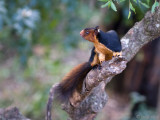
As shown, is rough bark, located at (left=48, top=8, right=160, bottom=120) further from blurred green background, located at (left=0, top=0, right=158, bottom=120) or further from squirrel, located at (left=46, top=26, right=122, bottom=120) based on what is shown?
blurred green background, located at (left=0, top=0, right=158, bottom=120)

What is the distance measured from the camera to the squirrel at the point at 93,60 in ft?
5.77

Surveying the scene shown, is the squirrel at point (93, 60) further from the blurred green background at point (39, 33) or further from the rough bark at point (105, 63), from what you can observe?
the blurred green background at point (39, 33)

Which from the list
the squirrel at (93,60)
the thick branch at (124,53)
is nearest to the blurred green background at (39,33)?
the thick branch at (124,53)

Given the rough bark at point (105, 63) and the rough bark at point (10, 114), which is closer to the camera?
the rough bark at point (105, 63)

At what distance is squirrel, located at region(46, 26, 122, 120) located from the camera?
5.77 ft

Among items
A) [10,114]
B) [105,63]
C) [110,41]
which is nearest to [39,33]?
[10,114]

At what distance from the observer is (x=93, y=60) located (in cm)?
187

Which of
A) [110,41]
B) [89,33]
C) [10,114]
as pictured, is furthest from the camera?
[10,114]

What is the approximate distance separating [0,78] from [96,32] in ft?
10.3

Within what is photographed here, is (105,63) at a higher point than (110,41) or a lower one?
lower

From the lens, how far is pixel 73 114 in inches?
72.2

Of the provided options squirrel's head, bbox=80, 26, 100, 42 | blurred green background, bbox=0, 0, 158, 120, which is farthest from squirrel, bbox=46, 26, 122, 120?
blurred green background, bbox=0, 0, 158, 120

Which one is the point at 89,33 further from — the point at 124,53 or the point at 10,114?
the point at 10,114

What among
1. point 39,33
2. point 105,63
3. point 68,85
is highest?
point 39,33
